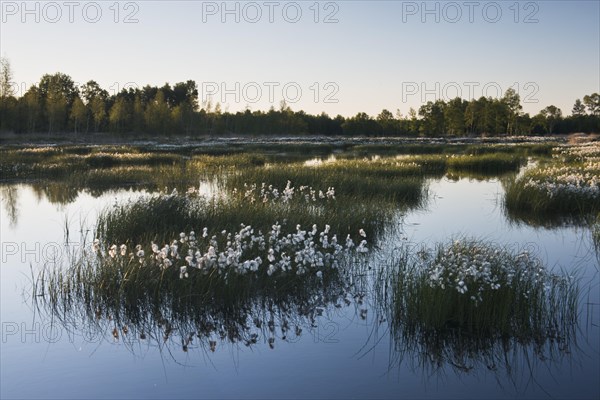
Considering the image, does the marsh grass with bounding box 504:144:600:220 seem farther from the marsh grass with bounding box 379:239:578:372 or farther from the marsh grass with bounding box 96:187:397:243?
the marsh grass with bounding box 379:239:578:372

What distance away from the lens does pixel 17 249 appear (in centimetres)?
1444

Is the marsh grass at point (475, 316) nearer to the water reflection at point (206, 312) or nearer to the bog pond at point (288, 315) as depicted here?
the bog pond at point (288, 315)

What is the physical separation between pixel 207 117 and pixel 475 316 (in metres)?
104

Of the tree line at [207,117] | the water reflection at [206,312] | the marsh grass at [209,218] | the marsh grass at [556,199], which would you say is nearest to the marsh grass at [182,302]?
the water reflection at [206,312]

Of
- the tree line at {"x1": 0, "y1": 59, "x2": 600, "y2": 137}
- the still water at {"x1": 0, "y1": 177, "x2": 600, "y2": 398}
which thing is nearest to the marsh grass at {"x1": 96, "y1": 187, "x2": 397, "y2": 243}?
the still water at {"x1": 0, "y1": 177, "x2": 600, "y2": 398}

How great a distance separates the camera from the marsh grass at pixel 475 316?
7547mm

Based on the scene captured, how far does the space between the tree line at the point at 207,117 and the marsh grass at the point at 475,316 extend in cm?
7221

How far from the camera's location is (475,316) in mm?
8055

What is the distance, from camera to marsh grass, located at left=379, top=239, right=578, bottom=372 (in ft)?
24.8

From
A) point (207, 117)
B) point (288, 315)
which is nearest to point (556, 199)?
point (288, 315)

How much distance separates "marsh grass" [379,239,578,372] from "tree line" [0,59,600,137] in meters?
72.2

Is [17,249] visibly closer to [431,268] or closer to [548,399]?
[431,268]

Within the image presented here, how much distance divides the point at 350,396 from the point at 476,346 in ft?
7.01

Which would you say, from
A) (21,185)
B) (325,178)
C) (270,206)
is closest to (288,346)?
(270,206)
